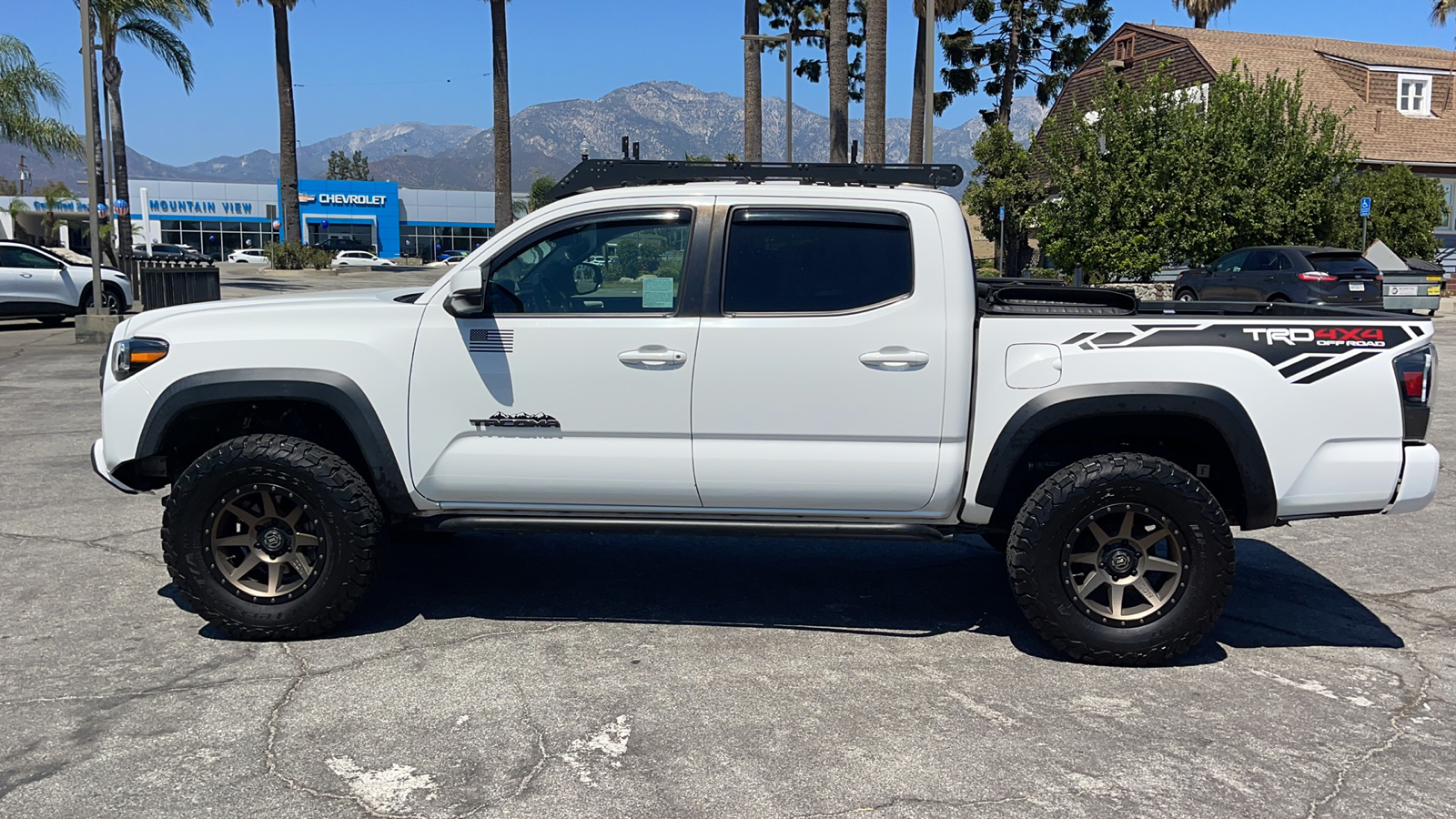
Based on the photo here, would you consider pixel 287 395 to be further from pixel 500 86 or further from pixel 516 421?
pixel 500 86

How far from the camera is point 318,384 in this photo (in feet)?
16.1

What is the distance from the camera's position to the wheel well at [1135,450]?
16.0 feet

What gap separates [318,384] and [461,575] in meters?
1.58

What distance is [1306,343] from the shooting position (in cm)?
466

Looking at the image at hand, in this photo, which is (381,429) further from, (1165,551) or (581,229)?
(1165,551)

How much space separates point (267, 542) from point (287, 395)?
0.63 m

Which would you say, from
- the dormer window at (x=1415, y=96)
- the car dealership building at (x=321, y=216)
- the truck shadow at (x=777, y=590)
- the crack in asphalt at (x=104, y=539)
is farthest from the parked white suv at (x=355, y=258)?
the truck shadow at (x=777, y=590)

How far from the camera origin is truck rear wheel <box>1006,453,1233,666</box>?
468 centimetres

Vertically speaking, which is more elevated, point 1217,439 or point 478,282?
point 478,282

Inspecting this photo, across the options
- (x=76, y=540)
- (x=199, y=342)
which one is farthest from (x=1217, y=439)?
Answer: (x=76, y=540)

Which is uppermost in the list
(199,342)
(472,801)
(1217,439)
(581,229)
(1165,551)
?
(581,229)

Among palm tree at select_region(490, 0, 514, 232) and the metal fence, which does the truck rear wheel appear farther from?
palm tree at select_region(490, 0, 514, 232)

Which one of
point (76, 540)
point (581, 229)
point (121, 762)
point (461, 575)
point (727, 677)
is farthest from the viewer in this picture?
point (76, 540)

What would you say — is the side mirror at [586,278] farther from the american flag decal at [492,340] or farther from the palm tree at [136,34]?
the palm tree at [136,34]
